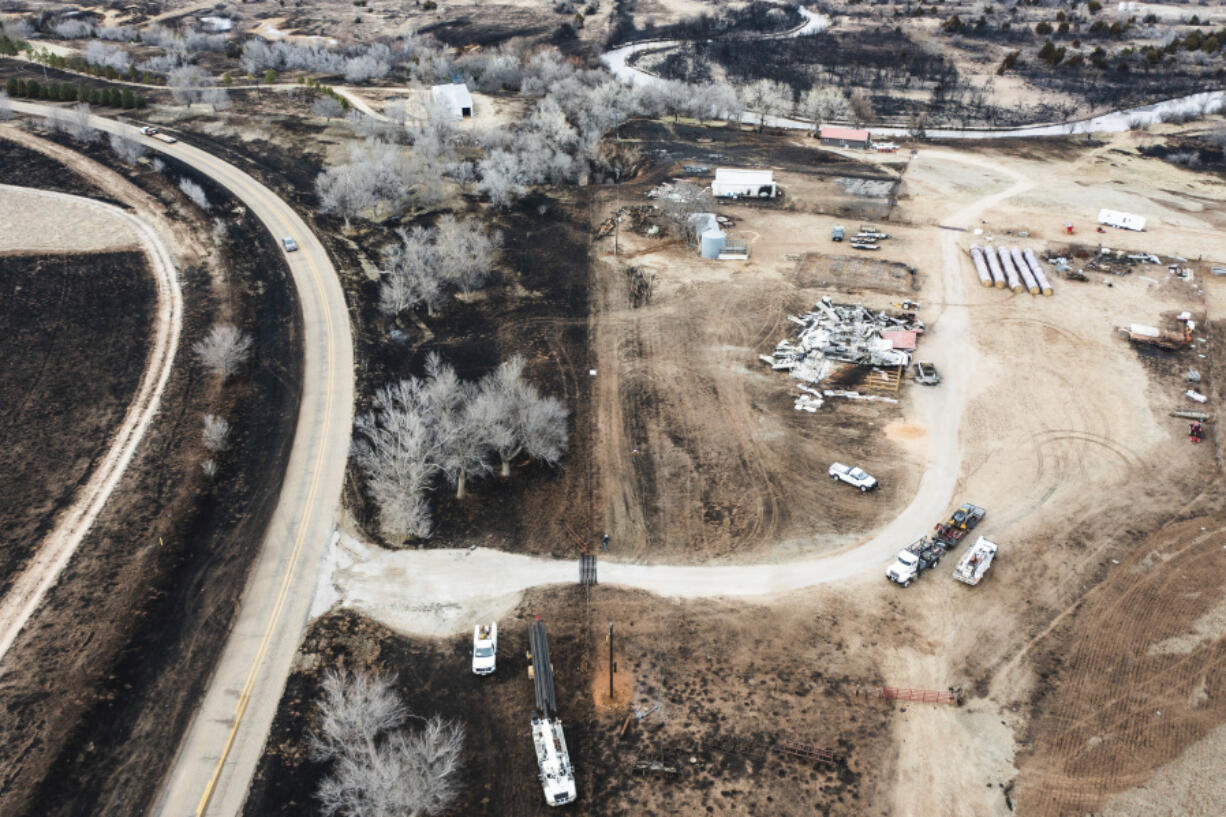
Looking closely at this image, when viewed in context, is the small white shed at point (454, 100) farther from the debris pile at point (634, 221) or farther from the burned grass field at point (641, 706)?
the burned grass field at point (641, 706)

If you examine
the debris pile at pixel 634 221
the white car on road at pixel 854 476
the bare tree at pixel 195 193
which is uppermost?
the bare tree at pixel 195 193

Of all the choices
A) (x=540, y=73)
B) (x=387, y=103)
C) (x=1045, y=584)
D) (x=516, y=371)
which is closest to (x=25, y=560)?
(x=516, y=371)

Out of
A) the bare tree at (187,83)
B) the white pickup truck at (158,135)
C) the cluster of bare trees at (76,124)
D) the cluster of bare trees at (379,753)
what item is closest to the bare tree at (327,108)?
the bare tree at (187,83)

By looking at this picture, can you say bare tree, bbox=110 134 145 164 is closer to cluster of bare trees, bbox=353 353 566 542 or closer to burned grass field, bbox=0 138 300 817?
burned grass field, bbox=0 138 300 817

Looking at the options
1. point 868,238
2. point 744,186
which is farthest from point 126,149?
point 868,238

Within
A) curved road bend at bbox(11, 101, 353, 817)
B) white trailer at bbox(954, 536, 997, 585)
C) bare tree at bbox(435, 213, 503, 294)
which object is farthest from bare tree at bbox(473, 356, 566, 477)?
white trailer at bbox(954, 536, 997, 585)

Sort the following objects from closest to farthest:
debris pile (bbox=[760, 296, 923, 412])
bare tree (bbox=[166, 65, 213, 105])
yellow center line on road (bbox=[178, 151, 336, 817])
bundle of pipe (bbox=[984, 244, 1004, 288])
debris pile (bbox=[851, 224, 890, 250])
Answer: yellow center line on road (bbox=[178, 151, 336, 817])
debris pile (bbox=[760, 296, 923, 412])
bundle of pipe (bbox=[984, 244, 1004, 288])
debris pile (bbox=[851, 224, 890, 250])
bare tree (bbox=[166, 65, 213, 105])
